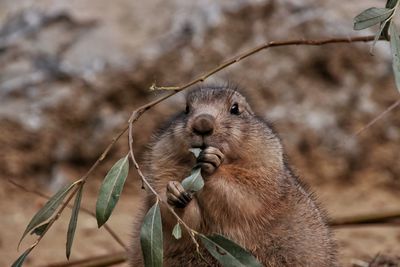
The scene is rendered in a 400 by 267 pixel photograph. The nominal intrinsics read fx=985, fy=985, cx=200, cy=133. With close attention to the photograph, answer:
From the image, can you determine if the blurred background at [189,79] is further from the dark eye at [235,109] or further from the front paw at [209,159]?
the front paw at [209,159]

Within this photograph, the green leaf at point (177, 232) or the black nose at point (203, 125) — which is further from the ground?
the black nose at point (203, 125)

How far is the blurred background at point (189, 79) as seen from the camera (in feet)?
28.9

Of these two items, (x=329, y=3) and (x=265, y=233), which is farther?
(x=329, y=3)

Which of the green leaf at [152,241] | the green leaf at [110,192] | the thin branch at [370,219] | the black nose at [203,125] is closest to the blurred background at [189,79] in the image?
the thin branch at [370,219]

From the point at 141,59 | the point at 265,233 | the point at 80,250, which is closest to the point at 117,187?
the point at 265,233

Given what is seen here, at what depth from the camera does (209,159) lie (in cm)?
486

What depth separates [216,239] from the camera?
4551 millimetres

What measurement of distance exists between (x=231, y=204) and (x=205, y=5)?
4269 millimetres

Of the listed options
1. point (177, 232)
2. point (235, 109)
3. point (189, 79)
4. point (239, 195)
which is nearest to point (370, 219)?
point (189, 79)

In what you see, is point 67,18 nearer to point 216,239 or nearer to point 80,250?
point 80,250

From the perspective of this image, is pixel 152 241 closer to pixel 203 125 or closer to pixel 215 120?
pixel 203 125

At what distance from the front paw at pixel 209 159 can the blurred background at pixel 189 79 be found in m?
3.79

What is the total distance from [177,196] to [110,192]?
1.15ft

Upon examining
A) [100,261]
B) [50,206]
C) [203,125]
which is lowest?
[100,261]
